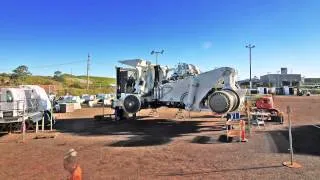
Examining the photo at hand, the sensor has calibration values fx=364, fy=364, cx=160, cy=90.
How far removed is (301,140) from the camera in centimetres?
1678

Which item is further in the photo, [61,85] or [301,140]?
[61,85]

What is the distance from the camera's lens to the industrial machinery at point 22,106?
20094mm

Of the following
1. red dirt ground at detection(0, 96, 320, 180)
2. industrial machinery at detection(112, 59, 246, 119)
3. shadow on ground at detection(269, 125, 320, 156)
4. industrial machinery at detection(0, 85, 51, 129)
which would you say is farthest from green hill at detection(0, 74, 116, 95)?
shadow on ground at detection(269, 125, 320, 156)

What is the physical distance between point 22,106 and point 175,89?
977 cm

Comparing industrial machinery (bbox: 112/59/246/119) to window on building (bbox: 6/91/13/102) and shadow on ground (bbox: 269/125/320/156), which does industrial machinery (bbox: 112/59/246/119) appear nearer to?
shadow on ground (bbox: 269/125/320/156)

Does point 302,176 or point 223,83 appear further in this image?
point 223,83

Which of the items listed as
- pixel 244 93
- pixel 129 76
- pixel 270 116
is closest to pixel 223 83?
pixel 244 93

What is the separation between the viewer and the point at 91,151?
14570 millimetres

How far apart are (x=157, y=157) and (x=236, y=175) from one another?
3.57 m

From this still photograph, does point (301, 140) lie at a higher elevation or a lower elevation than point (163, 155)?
higher

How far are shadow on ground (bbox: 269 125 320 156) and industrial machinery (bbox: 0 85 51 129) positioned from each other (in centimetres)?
1253

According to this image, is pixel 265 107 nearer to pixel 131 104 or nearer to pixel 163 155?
pixel 131 104

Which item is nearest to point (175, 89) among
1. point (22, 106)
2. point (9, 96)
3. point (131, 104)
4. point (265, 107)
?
point (131, 104)

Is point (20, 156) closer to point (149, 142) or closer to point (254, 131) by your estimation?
point (149, 142)
